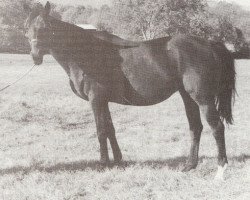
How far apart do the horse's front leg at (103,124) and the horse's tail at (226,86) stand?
2.05 meters

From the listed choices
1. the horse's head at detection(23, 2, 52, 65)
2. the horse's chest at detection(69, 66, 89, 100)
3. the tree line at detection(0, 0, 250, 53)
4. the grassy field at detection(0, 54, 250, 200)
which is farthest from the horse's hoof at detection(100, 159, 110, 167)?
the tree line at detection(0, 0, 250, 53)

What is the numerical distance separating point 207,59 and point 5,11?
114 ft

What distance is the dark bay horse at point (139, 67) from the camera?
6.60 metres

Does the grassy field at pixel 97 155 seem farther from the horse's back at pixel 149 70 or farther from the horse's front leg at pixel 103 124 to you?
the horse's back at pixel 149 70

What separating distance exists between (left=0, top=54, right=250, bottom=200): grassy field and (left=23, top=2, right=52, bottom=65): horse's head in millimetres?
2170

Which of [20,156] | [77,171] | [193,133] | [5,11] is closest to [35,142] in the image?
[20,156]

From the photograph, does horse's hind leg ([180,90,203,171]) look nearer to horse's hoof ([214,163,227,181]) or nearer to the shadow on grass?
the shadow on grass

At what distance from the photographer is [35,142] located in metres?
9.48

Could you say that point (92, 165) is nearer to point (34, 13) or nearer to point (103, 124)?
point (103, 124)

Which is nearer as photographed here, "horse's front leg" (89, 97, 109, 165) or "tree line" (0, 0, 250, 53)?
"horse's front leg" (89, 97, 109, 165)

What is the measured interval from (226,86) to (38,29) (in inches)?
137

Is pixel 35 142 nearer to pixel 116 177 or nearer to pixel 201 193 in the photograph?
pixel 116 177

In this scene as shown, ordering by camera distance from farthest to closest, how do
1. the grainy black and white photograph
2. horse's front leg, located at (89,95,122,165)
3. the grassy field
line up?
horse's front leg, located at (89,95,122,165) → the grainy black and white photograph → the grassy field

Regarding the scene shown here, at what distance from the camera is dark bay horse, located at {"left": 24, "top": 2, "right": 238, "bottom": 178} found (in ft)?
21.6
